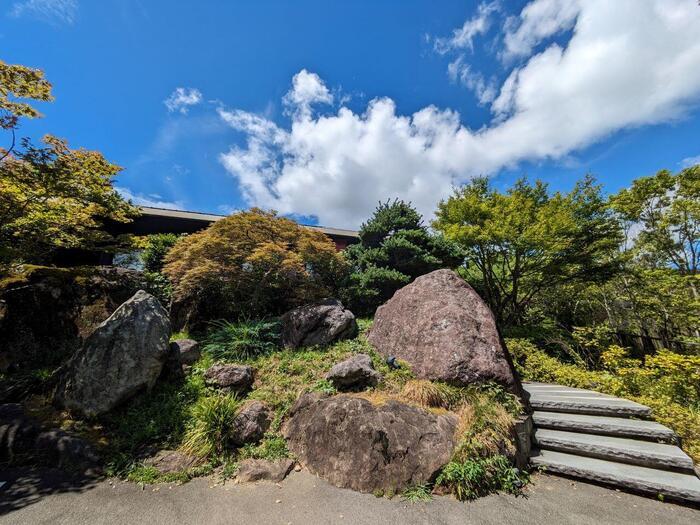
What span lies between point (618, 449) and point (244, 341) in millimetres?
7428

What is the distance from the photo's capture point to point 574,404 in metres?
4.74

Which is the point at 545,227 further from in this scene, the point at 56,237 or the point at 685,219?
the point at 56,237

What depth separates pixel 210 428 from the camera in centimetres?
426

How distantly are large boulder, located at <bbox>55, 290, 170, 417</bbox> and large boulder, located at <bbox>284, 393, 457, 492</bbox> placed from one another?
3231 mm

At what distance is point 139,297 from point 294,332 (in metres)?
3.65

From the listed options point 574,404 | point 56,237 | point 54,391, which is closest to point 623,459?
point 574,404

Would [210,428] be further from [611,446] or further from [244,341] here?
[611,446]

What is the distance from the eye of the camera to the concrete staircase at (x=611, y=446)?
3371mm

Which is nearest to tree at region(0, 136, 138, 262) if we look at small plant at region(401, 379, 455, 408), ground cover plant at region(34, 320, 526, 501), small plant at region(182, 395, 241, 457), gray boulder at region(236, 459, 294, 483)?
ground cover plant at region(34, 320, 526, 501)

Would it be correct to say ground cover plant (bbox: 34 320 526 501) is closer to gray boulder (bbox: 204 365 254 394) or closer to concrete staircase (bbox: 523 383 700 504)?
gray boulder (bbox: 204 365 254 394)

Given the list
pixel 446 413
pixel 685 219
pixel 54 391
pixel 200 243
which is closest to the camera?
pixel 446 413

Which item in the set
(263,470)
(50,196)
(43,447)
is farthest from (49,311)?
(263,470)

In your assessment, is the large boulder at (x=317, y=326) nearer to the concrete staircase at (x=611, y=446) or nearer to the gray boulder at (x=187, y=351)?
the gray boulder at (x=187, y=351)

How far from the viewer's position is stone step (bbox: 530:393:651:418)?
4422 mm
